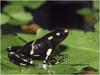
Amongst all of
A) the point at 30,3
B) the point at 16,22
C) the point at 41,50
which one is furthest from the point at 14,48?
the point at 30,3

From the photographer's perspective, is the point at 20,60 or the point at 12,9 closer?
the point at 20,60

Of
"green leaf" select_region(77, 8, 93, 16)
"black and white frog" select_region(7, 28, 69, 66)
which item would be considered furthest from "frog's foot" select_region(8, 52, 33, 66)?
"green leaf" select_region(77, 8, 93, 16)

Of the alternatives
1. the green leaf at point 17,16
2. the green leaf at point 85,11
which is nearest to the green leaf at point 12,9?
the green leaf at point 17,16

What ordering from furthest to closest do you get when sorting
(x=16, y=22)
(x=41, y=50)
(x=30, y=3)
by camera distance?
(x=30, y=3) → (x=16, y=22) → (x=41, y=50)

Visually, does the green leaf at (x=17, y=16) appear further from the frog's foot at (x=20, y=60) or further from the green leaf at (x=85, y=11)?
the frog's foot at (x=20, y=60)

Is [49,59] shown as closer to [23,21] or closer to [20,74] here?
[20,74]

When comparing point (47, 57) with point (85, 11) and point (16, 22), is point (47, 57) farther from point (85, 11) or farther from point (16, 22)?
point (85, 11)

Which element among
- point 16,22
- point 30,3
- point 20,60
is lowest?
point 20,60

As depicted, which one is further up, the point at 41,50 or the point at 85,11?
the point at 85,11

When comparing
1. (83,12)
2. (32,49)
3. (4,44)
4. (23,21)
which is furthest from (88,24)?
(32,49)
